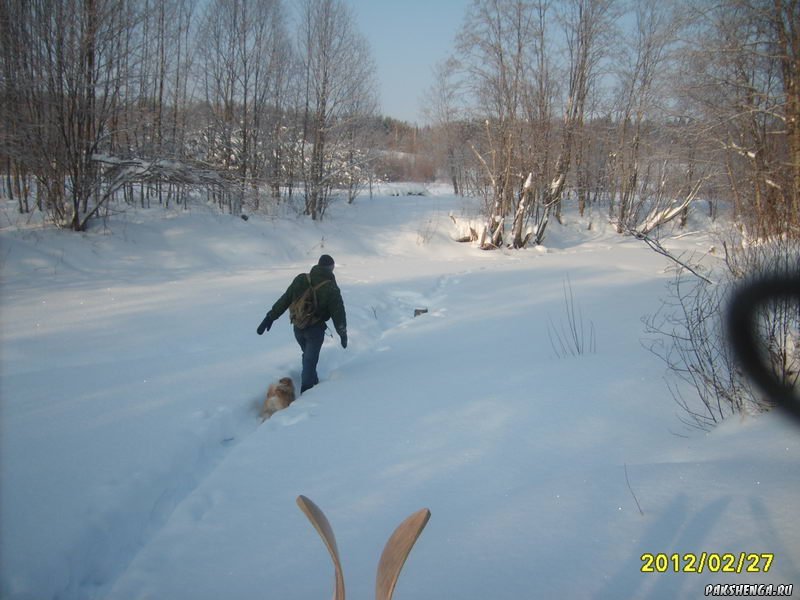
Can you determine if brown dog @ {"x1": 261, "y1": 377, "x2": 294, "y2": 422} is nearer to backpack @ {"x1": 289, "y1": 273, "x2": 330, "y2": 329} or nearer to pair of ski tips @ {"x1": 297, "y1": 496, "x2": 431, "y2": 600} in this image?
backpack @ {"x1": 289, "y1": 273, "x2": 330, "y2": 329}

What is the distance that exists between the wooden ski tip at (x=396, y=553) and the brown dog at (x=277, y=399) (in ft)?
11.3

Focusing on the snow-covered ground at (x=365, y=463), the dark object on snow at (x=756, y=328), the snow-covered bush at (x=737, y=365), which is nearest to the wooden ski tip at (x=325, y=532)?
the snow-covered ground at (x=365, y=463)

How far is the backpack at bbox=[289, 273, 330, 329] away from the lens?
4.86 meters

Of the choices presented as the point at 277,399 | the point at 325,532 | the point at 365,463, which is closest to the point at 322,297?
the point at 277,399

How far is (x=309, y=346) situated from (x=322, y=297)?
63cm

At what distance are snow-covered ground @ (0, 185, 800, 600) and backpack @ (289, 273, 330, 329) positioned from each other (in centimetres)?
85

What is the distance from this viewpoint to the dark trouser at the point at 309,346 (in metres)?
4.98

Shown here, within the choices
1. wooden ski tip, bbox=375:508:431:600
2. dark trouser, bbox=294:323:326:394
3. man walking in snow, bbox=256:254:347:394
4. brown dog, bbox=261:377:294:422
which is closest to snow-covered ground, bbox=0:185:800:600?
brown dog, bbox=261:377:294:422

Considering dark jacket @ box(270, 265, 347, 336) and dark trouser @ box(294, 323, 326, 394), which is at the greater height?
dark jacket @ box(270, 265, 347, 336)

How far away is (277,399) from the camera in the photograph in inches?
180

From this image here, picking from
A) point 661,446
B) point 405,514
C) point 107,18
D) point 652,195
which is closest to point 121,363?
point 405,514

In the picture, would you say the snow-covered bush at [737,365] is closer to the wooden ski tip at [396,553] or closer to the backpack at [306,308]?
the wooden ski tip at [396,553]

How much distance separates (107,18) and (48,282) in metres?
7.35

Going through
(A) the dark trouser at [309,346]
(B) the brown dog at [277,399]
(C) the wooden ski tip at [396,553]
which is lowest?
(B) the brown dog at [277,399]
